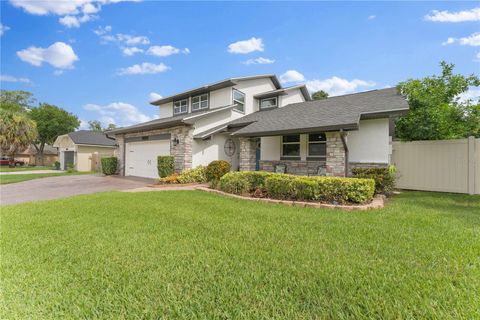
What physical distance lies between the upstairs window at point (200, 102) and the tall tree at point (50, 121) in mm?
34261

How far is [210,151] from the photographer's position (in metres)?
13.3

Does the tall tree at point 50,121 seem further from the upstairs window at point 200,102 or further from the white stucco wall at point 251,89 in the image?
the white stucco wall at point 251,89

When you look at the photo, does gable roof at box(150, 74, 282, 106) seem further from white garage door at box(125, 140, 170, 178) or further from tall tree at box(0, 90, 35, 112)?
tall tree at box(0, 90, 35, 112)

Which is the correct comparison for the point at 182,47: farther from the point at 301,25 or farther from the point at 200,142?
the point at 301,25

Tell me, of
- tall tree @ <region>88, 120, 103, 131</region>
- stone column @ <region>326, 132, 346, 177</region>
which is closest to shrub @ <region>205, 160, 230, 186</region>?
stone column @ <region>326, 132, 346, 177</region>

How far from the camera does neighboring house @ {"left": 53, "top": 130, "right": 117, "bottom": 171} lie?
2436 centimetres

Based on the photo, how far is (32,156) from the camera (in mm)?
43656

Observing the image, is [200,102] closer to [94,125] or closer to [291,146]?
[291,146]

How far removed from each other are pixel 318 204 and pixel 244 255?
3.70m

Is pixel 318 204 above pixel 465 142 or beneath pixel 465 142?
beneath

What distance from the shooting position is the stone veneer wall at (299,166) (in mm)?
11016

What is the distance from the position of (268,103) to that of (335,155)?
8765mm

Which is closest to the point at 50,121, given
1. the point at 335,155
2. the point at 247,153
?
the point at 247,153

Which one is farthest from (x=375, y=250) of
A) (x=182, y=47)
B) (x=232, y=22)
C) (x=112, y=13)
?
(x=182, y=47)
